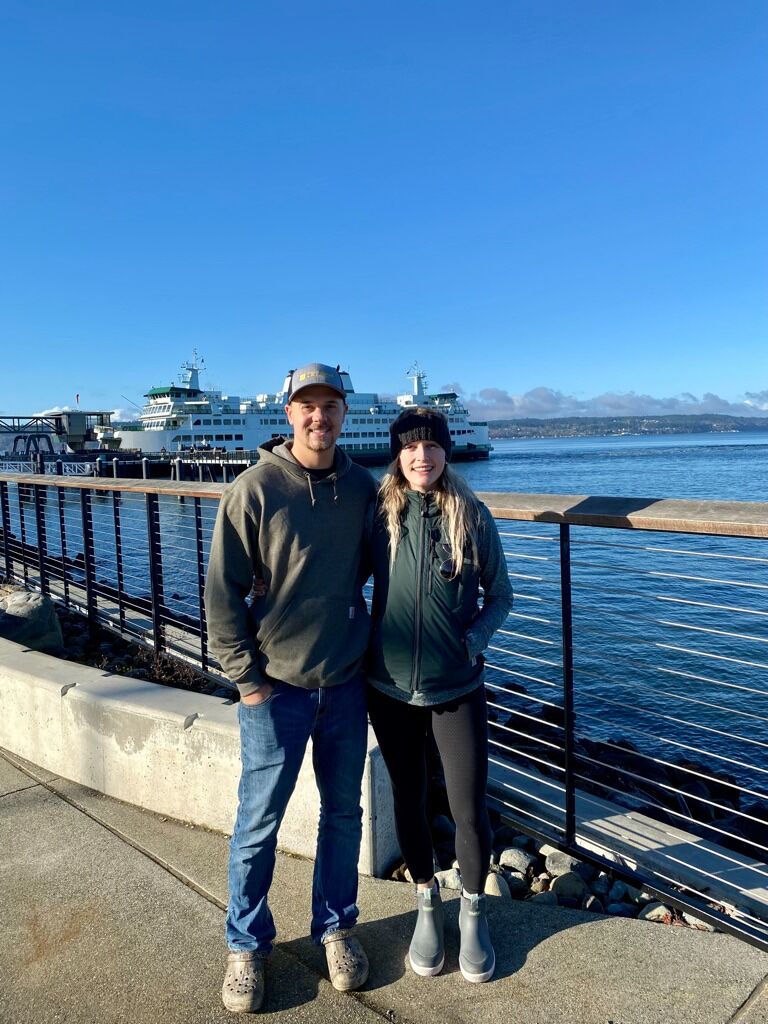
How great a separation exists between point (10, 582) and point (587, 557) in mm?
11948

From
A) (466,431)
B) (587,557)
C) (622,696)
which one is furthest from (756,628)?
(466,431)

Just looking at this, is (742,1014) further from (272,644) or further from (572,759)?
(272,644)

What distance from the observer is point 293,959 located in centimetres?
236

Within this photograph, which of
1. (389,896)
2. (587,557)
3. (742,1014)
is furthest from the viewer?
(587,557)

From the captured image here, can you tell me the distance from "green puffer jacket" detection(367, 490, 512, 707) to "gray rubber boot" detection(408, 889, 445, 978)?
25.3 inches

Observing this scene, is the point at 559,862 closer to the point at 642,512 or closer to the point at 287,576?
the point at 642,512

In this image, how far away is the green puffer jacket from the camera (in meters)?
2.26

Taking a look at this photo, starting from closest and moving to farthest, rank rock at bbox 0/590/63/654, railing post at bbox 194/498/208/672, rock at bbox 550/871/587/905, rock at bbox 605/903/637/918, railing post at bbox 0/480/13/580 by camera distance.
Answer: rock at bbox 605/903/637/918 → rock at bbox 550/871/587/905 → railing post at bbox 194/498/208/672 → rock at bbox 0/590/63/654 → railing post at bbox 0/480/13/580

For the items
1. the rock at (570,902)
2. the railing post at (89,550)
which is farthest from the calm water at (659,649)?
the railing post at (89,550)

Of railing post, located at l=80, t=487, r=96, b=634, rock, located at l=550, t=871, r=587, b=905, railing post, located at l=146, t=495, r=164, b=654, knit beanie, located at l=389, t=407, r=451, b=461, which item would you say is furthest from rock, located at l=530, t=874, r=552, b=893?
railing post, located at l=80, t=487, r=96, b=634

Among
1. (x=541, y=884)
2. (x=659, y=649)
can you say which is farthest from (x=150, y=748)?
(x=659, y=649)

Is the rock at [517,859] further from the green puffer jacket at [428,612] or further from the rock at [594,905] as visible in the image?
the green puffer jacket at [428,612]

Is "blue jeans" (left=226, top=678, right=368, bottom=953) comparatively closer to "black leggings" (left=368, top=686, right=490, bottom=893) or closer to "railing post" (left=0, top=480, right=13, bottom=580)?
"black leggings" (left=368, top=686, right=490, bottom=893)

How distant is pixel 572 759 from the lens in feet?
9.77
